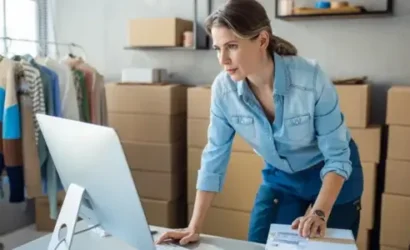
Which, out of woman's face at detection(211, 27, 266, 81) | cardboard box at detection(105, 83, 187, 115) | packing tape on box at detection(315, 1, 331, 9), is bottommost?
cardboard box at detection(105, 83, 187, 115)

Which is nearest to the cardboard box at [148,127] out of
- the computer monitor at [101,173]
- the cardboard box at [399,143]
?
the cardboard box at [399,143]

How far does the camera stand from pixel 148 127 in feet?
9.56

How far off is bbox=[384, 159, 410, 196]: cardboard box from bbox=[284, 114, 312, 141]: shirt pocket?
122 centimetres

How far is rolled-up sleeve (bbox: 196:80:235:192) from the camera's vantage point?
148 cm

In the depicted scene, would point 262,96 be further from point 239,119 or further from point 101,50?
point 101,50

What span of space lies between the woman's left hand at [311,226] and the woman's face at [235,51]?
40 cm

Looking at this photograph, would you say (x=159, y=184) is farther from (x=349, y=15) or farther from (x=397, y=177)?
(x=349, y=15)

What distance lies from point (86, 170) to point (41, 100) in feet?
4.86

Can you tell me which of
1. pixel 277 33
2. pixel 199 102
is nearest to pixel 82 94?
pixel 199 102

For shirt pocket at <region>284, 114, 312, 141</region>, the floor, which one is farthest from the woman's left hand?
the floor

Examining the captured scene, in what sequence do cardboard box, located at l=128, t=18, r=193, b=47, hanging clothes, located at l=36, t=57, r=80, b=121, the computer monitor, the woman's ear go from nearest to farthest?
the computer monitor → the woman's ear → hanging clothes, located at l=36, t=57, r=80, b=121 → cardboard box, located at l=128, t=18, r=193, b=47

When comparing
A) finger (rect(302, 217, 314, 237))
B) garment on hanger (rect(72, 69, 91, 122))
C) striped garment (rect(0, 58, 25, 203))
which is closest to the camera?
finger (rect(302, 217, 314, 237))

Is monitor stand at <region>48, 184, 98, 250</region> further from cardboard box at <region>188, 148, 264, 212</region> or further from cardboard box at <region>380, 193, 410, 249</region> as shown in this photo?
cardboard box at <region>380, 193, 410, 249</region>

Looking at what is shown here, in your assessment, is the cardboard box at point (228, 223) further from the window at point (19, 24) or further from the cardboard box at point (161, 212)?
the window at point (19, 24)
